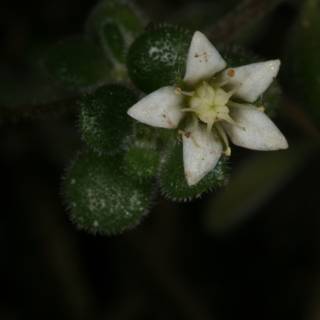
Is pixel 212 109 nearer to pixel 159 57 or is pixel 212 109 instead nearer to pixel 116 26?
pixel 159 57

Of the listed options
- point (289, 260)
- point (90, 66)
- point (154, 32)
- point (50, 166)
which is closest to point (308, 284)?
point (289, 260)

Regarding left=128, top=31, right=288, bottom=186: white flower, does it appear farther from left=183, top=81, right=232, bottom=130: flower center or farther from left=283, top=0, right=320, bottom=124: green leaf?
left=283, top=0, right=320, bottom=124: green leaf

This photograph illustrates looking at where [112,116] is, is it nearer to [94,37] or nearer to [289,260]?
[94,37]

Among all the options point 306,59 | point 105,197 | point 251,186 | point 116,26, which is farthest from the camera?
point 251,186

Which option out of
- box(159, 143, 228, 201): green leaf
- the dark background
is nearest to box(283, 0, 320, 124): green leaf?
the dark background

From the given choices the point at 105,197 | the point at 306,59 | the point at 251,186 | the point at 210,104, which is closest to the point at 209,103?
the point at 210,104
